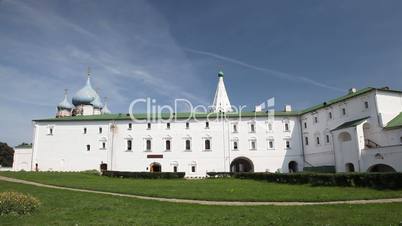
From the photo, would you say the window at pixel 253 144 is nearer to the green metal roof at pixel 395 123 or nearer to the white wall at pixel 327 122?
the white wall at pixel 327 122

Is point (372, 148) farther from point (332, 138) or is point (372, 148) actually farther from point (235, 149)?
point (235, 149)

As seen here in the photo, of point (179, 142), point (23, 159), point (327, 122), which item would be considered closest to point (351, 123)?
point (327, 122)

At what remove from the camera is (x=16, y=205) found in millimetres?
11719

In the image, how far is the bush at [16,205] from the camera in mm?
11461

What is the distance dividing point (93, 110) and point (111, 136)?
1259 centimetres

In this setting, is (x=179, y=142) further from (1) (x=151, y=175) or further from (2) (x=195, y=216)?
(2) (x=195, y=216)

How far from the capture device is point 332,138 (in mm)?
38906

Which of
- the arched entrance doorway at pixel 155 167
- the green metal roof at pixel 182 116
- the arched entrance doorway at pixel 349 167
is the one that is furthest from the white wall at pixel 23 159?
the arched entrance doorway at pixel 349 167

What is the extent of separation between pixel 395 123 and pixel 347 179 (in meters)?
14.4

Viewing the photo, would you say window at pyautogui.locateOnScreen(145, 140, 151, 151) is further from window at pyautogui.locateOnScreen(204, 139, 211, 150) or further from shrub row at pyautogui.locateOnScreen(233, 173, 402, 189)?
shrub row at pyautogui.locateOnScreen(233, 173, 402, 189)

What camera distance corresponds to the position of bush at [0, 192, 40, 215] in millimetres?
11461

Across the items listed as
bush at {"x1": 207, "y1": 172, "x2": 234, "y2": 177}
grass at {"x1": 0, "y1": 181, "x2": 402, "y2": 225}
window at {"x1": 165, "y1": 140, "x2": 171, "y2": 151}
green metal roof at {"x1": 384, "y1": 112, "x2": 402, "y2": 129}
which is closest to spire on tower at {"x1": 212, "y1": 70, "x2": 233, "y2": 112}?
window at {"x1": 165, "y1": 140, "x2": 171, "y2": 151}

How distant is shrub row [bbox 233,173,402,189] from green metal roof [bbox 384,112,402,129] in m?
12.8

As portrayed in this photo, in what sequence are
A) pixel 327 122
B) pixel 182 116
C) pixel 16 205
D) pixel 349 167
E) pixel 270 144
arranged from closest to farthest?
pixel 16 205 → pixel 349 167 → pixel 327 122 → pixel 270 144 → pixel 182 116
